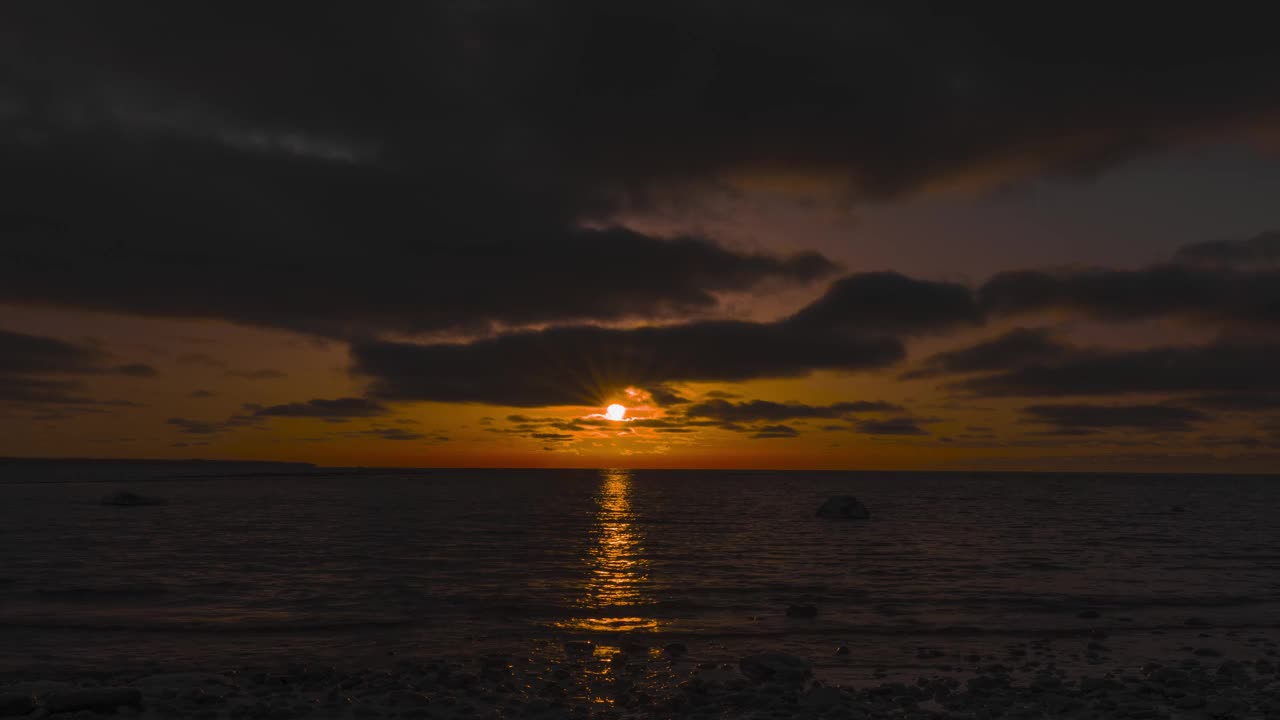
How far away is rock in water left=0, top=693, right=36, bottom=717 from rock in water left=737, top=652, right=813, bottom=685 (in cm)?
1344

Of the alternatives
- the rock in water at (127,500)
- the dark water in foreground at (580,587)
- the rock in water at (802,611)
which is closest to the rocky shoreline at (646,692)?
the dark water in foreground at (580,587)

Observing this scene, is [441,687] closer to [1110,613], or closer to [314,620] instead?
[314,620]

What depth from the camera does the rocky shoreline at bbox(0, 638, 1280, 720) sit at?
14133mm

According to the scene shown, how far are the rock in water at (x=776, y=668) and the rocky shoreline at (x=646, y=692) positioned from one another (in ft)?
0.11

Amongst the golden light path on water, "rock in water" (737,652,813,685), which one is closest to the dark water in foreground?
the golden light path on water

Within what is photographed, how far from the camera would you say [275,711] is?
1418cm

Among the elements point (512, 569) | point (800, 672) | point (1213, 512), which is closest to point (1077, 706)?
point (800, 672)

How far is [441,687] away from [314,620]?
32.9ft

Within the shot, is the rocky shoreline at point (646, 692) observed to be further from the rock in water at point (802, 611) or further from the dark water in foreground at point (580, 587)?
the rock in water at point (802, 611)

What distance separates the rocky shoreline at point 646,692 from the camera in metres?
14.1

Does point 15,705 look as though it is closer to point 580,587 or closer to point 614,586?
point 580,587

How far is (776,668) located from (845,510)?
62092 millimetres

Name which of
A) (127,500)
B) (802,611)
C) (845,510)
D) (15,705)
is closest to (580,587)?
(802,611)

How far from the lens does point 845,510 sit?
251 ft
